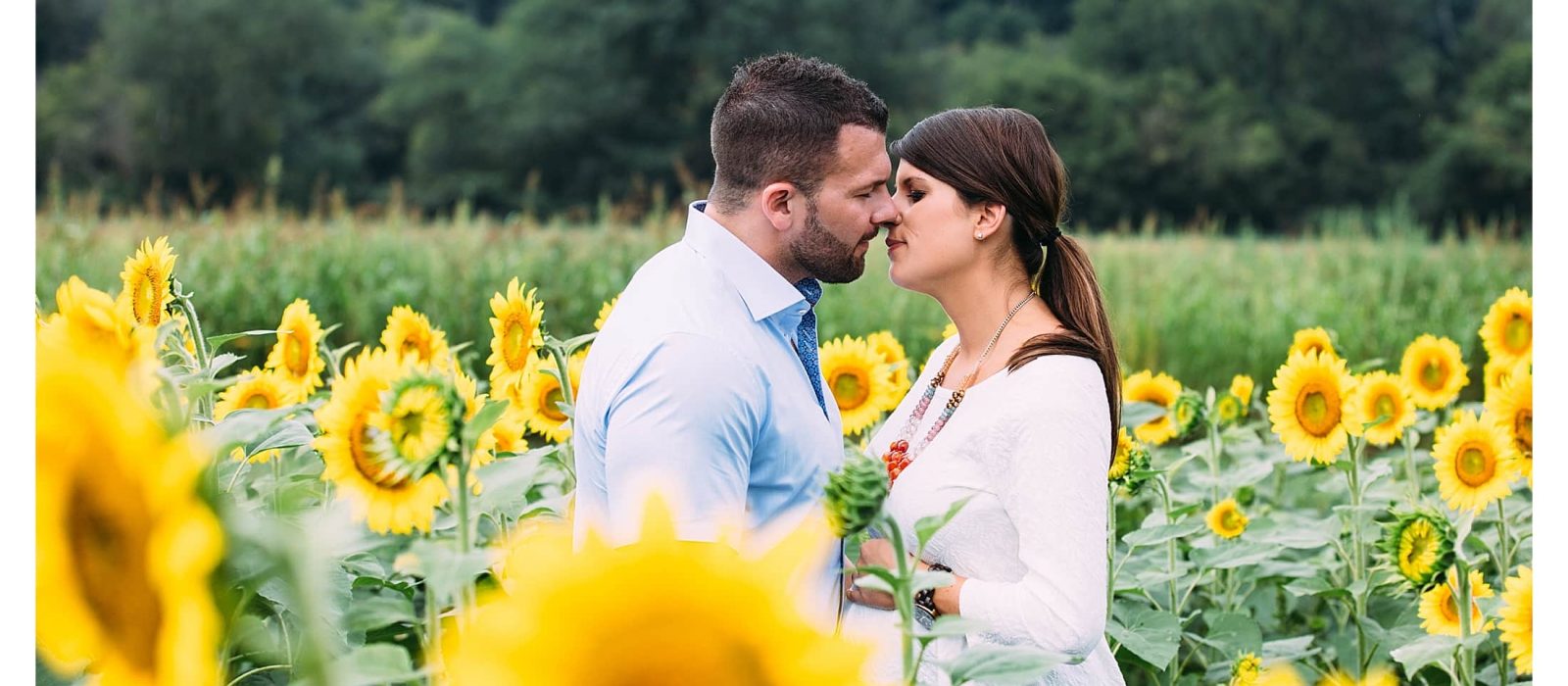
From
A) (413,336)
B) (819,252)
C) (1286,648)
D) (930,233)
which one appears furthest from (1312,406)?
(413,336)

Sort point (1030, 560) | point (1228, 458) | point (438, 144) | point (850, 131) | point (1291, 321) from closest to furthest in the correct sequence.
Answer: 1. point (1030, 560)
2. point (850, 131)
3. point (1228, 458)
4. point (1291, 321)
5. point (438, 144)

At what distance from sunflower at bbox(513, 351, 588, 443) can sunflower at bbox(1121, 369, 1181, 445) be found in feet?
4.13

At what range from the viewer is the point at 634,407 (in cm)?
155

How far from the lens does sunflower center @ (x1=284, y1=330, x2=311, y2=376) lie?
2189 mm

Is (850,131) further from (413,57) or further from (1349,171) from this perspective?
(413,57)

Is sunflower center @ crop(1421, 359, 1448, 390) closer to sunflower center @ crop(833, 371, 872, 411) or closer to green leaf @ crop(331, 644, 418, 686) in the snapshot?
sunflower center @ crop(833, 371, 872, 411)

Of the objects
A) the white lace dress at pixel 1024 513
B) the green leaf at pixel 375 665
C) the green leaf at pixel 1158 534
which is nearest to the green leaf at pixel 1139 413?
the green leaf at pixel 1158 534

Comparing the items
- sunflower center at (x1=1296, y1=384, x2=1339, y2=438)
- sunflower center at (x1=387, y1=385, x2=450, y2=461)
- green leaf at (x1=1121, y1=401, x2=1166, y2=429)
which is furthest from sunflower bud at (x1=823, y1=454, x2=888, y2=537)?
sunflower center at (x1=1296, y1=384, x2=1339, y2=438)

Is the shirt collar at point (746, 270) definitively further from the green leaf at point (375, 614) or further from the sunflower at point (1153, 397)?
the sunflower at point (1153, 397)

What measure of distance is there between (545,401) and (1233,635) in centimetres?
130

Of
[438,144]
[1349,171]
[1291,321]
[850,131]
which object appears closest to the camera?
[850,131]

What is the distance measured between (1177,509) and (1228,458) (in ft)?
4.35
